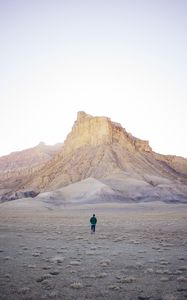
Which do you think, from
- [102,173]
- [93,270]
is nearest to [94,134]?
[102,173]

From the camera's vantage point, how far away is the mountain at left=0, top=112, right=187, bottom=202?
9675 cm

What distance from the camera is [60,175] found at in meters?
114

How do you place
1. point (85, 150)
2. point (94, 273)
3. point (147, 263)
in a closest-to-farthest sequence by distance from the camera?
point (94, 273), point (147, 263), point (85, 150)

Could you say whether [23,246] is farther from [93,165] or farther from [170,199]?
[93,165]

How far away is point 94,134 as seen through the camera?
126 m

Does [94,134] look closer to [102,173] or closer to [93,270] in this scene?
[102,173]

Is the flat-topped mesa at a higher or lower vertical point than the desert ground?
higher

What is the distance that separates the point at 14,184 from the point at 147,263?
Answer: 119 metres

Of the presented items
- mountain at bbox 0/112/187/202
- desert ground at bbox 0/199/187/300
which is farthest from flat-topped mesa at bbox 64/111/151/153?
desert ground at bbox 0/199/187/300

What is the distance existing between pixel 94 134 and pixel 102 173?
2039 cm

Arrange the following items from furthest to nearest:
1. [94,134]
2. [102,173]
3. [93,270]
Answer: [94,134] < [102,173] < [93,270]

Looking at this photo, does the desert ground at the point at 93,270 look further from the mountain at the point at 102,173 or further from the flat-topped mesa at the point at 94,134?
the flat-topped mesa at the point at 94,134

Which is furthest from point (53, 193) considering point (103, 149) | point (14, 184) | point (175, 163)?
point (175, 163)

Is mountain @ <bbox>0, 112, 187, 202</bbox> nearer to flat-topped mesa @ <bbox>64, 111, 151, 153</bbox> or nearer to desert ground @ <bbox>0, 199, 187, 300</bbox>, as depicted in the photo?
flat-topped mesa @ <bbox>64, 111, 151, 153</bbox>
